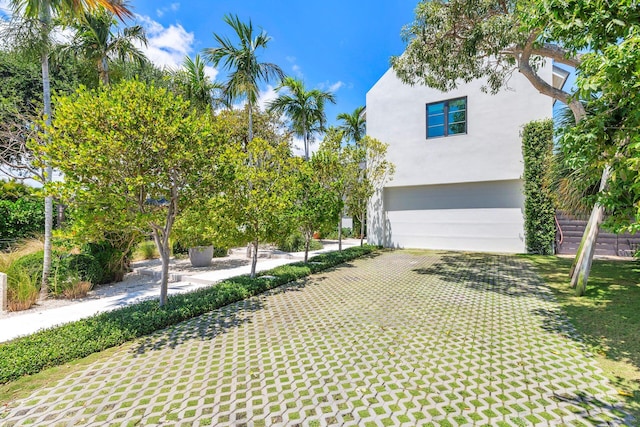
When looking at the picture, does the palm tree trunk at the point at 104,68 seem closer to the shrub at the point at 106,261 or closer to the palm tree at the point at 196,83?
the palm tree at the point at 196,83

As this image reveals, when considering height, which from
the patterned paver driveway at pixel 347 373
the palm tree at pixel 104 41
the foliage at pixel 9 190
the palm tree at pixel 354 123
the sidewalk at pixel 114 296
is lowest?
the patterned paver driveway at pixel 347 373

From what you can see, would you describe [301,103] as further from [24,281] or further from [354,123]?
[24,281]

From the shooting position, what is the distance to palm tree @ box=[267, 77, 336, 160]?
1554 cm

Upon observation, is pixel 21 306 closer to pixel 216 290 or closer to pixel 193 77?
pixel 216 290

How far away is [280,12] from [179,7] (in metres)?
3.46

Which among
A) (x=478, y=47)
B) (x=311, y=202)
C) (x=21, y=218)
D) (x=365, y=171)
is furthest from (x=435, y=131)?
Result: (x=21, y=218)

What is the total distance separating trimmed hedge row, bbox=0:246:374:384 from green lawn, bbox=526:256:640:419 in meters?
6.10

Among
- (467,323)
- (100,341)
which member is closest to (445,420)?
(467,323)

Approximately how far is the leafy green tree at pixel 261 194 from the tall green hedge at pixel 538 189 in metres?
10.2

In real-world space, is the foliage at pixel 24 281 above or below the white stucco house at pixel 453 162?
below

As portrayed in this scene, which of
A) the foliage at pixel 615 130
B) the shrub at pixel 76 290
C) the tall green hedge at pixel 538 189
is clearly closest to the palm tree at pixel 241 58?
the shrub at pixel 76 290

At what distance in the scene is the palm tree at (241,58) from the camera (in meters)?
10.8

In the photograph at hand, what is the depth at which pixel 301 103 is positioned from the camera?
15.8 meters

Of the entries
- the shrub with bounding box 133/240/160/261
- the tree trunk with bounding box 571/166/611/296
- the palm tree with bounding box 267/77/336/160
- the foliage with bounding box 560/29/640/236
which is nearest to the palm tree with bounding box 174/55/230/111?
the palm tree with bounding box 267/77/336/160
